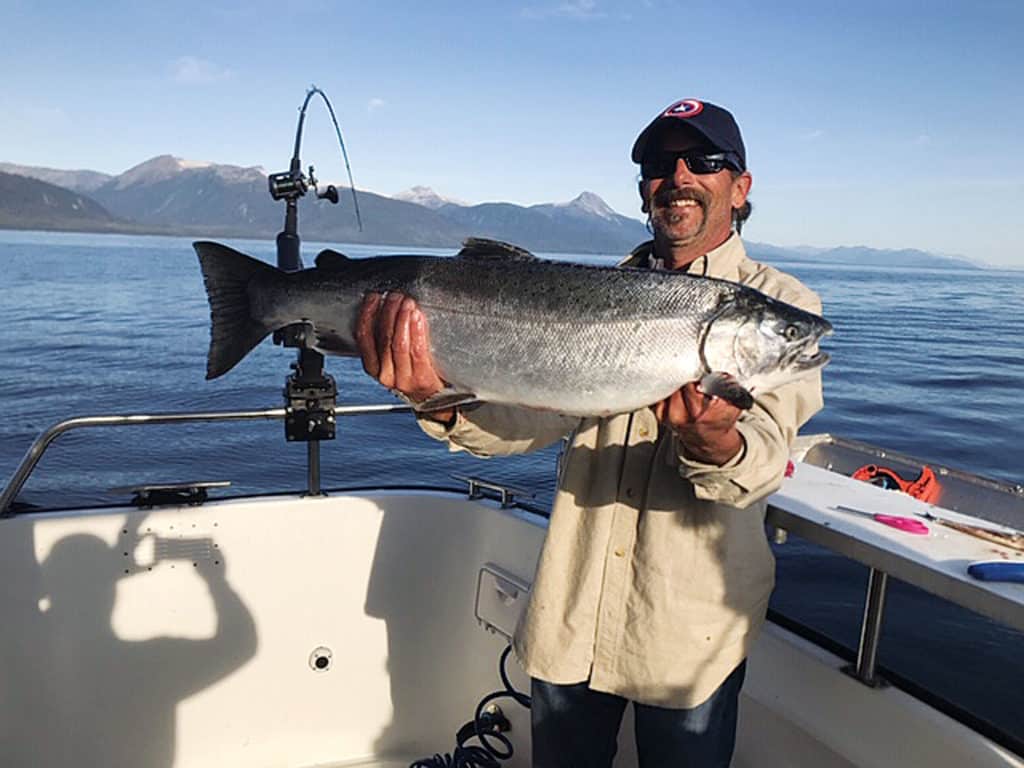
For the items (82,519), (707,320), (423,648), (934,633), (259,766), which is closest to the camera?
(707,320)

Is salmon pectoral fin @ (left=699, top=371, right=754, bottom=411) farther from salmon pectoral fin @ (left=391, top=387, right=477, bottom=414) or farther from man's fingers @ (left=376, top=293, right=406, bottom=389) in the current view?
man's fingers @ (left=376, top=293, right=406, bottom=389)

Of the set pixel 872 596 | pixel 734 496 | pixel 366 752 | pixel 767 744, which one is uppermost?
pixel 734 496

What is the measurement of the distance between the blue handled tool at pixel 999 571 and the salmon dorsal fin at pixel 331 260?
8.44 feet

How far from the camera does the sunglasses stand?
291cm

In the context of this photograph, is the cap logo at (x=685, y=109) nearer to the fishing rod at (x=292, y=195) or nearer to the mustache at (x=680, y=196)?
the mustache at (x=680, y=196)

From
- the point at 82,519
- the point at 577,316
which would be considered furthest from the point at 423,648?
the point at 577,316

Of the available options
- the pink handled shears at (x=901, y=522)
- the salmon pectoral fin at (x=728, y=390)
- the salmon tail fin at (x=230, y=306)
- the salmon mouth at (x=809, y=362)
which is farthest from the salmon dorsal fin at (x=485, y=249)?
the pink handled shears at (x=901, y=522)

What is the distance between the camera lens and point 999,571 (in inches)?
92.3

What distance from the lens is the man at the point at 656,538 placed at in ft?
8.83

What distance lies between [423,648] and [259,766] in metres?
1.17

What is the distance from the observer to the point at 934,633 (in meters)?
9.39

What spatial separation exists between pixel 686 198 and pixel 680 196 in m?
0.02

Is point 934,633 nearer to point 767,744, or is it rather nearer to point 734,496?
point 767,744

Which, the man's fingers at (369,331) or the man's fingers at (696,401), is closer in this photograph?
the man's fingers at (696,401)
